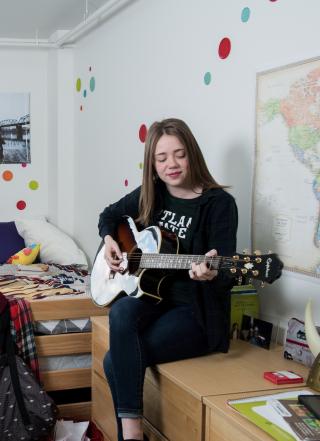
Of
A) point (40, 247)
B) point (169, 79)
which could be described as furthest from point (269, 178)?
point (40, 247)

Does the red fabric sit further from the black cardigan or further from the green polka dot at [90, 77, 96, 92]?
the green polka dot at [90, 77, 96, 92]

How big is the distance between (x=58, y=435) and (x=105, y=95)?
1.83 metres

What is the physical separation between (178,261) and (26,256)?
186cm

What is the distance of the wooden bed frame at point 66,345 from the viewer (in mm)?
2379

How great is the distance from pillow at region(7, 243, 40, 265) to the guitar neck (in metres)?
1.66

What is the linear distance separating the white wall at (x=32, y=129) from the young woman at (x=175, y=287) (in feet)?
6.94

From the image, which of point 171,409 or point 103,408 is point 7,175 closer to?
point 103,408

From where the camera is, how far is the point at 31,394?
216cm

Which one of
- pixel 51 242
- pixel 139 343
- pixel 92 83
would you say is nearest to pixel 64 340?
pixel 139 343

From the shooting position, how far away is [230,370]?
5.44ft

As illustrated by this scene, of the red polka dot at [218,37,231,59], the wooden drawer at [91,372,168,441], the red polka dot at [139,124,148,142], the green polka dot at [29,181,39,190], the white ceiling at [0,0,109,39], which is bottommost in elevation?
the wooden drawer at [91,372,168,441]

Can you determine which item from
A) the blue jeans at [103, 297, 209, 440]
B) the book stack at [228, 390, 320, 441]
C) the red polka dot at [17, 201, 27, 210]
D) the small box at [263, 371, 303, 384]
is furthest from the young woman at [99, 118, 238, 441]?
the red polka dot at [17, 201, 27, 210]

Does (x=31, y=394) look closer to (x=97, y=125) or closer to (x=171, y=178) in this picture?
(x=171, y=178)

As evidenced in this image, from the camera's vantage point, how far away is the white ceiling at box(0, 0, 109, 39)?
3117 millimetres
